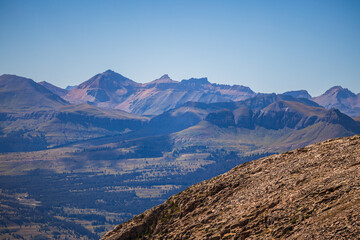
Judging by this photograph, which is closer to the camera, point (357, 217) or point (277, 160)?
point (357, 217)

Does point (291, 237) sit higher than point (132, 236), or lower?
higher

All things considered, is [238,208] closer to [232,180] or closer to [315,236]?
[232,180]

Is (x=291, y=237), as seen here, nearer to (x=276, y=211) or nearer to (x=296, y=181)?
(x=276, y=211)

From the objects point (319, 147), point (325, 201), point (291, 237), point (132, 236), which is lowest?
point (132, 236)

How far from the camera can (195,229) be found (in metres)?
52.5

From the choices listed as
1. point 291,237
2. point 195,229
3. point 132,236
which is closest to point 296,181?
point 291,237

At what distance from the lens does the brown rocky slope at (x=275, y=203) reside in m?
40.7

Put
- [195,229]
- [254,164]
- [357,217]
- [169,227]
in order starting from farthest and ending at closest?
[254,164] → [169,227] → [195,229] → [357,217]

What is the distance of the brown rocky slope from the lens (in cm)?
4066

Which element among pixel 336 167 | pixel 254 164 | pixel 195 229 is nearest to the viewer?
pixel 336 167

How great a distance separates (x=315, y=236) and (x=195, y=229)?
59.2 feet

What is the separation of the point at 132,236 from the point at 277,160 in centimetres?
2404

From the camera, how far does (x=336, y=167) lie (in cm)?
4875

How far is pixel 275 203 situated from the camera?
47.1 m
